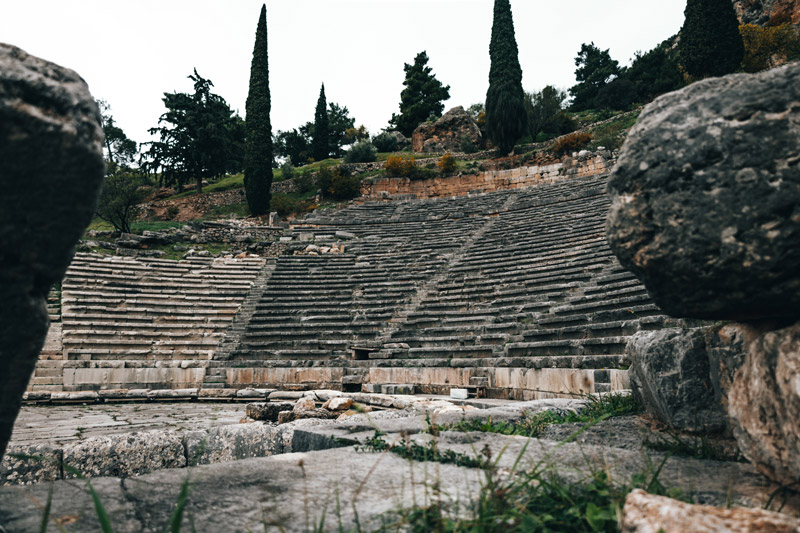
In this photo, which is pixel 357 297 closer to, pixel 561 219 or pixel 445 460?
pixel 561 219

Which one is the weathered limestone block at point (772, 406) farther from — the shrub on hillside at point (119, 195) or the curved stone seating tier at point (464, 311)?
the shrub on hillside at point (119, 195)

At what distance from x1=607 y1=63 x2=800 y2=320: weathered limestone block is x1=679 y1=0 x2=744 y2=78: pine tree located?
2784 centimetres

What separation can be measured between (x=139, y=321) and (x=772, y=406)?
43.4ft

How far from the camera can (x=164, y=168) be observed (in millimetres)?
32125

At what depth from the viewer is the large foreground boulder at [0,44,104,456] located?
118 cm

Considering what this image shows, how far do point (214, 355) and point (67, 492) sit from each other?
415 inches

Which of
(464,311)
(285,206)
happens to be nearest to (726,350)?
(464,311)

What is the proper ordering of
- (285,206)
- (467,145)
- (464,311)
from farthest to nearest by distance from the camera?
(467,145) → (285,206) → (464,311)

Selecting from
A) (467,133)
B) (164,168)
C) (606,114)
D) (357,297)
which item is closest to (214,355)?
(357,297)

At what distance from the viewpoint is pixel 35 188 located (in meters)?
1.22

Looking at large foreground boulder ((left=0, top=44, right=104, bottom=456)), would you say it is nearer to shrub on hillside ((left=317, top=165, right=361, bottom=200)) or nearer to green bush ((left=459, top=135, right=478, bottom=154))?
shrub on hillside ((left=317, top=165, right=361, bottom=200))

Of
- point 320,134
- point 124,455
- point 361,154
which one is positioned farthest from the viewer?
point 320,134

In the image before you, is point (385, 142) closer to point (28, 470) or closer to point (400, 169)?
point (400, 169)

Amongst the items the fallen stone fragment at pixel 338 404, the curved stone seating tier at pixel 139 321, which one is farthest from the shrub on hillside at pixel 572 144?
the fallen stone fragment at pixel 338 404
